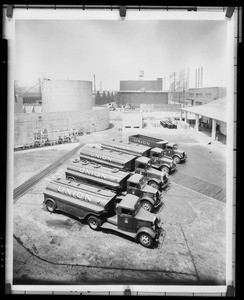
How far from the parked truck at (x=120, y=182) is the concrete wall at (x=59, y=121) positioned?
6.62m

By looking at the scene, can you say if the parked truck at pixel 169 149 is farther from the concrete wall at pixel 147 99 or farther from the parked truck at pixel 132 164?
the concrete wall at pixel 147 99

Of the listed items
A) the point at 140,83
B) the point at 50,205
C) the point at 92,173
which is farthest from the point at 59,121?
the point at 50,205

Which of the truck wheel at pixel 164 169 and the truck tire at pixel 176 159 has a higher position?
the truck tire at pixel 176 159

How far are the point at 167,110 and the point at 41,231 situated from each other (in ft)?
85.4

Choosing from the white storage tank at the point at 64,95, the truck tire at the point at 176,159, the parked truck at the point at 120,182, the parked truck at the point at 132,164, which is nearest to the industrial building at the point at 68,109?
the white storage tank at the point at 64,95

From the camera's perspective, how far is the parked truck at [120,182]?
11.3 metres

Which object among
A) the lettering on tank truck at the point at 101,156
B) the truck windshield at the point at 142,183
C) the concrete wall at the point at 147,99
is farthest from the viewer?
the concrete wall at the point at 147,99

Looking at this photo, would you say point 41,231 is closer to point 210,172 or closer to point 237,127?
point 237,127

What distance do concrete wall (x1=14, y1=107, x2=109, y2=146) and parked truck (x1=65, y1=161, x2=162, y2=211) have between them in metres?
6.62

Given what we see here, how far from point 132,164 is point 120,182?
3109 millimetres

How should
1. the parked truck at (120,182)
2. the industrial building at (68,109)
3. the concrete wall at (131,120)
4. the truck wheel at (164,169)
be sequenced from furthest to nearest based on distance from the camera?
the industrial building at (68,109) → the concrete wall at (131,120) → the truck wheel at (164,169) → the parked truck at (120,182)

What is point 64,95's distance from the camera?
26609 mm

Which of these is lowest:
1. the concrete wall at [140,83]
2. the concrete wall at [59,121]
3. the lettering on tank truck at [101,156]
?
the lettering on tank truck at [101,156]

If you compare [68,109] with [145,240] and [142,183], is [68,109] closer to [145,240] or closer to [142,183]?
[142,183]
